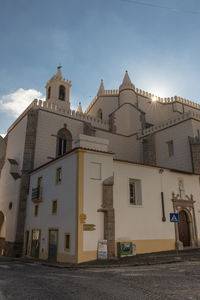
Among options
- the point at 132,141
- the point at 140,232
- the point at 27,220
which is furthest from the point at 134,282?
the point at 132,141

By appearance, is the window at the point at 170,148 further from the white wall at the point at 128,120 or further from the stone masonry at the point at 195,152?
the white wall at the point at 128,120

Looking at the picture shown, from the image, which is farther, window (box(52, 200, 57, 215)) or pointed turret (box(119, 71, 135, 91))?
pointed turret (box(119, 71, 135, 91))

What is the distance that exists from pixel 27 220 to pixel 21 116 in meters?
12.0

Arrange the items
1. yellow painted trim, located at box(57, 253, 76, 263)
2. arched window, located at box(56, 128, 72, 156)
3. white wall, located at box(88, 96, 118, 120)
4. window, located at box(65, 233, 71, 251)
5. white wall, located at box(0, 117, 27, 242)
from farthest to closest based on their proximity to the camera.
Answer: white wall, located at box(88, 96, 118, 120), arched window, located at box(56, 128, 72, 156), white wall, located at box(0, 117, 27, 242), window, located at box(65, 233, 71, 251), yellow painted trim, located at box(57, 253, 76, 263)

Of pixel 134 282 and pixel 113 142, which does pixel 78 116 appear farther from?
pixel 134 282

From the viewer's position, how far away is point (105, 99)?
38.6 metres

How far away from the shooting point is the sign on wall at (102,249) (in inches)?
564

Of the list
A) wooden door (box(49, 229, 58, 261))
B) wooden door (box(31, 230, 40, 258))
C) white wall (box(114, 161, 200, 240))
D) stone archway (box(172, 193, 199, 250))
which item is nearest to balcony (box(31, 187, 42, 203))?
wooden door (box(31, 230, 40, 258))

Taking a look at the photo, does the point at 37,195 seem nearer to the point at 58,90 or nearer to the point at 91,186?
the point at 91,186

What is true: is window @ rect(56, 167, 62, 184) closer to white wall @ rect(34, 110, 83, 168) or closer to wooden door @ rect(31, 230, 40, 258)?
wooden door @ rect(31, 230, 40, 258)

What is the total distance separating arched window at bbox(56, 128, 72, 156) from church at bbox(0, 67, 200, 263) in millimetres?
112

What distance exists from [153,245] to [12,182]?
14.7m

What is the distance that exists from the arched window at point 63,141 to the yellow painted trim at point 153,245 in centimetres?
1339

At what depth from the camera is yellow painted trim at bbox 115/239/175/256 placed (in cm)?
1630
